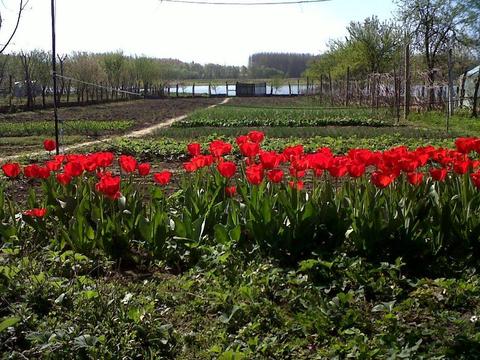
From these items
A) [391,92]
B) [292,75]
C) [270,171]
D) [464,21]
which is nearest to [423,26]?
[464,21]

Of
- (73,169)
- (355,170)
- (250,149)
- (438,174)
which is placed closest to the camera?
(355,170)

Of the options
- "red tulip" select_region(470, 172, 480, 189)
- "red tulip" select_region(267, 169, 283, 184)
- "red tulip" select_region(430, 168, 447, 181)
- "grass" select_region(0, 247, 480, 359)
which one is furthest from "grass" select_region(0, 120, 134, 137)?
"red tulip" select_region(470, 172, 480, 189)

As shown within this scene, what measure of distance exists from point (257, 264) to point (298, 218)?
1.34ft

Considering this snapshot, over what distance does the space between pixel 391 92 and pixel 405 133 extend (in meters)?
11.9

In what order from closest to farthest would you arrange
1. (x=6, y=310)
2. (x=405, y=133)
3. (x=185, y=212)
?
1. (x=6, y=310)
2. (x=185, y=212)
3. (x=405, y=133)

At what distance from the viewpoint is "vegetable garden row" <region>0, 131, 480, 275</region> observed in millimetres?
3707

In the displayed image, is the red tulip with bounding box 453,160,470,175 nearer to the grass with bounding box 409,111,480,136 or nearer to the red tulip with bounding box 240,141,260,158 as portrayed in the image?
the red tulip with bounding box 240,141,260,158

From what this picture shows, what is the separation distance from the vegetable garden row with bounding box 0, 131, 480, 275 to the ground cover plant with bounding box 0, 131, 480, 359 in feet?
0.04

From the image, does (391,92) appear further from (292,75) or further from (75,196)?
(292,75)

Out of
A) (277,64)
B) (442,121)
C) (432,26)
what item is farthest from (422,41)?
(277,64)

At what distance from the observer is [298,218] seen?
148 inches

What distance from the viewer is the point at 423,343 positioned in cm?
280

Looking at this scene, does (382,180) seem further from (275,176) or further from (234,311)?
(234,311)

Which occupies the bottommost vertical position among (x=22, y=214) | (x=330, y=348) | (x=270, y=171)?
(x=330, y=348)
